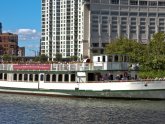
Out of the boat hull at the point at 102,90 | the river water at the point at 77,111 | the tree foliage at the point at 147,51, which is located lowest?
the river water at the point at 77,111

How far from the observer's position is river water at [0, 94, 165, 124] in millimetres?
38812

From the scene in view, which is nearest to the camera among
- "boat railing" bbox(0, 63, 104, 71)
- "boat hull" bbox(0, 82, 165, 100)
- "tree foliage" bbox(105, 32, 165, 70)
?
"boat hull" bbox(0, 82, 165, 100)

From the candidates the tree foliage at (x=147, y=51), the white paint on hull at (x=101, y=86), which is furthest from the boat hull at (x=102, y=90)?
the tree foliage at (x=147, y=51)

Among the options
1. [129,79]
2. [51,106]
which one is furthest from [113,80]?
[51,106]

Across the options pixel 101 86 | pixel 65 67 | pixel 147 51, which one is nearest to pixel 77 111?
pixel 101 86

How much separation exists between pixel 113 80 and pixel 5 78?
16.0 metres

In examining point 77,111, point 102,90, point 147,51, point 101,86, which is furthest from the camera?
point 147,51

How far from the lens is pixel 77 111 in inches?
1740

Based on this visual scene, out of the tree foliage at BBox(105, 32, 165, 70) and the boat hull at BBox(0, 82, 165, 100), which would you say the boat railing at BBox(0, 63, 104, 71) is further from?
the tree foliage at BBox(105, 32, 165, 70)

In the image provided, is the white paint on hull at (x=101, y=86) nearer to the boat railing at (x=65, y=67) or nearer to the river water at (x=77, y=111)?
the river water at (x=77, y=111)

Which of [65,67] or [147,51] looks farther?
[147,51]

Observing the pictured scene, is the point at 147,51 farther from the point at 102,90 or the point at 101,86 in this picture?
the point at 101,86

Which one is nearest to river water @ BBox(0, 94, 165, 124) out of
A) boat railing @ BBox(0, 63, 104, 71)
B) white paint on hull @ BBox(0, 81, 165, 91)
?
white paint on hull @ BBox(0, 81, 165, 91)

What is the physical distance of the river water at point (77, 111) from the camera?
3881 cm
